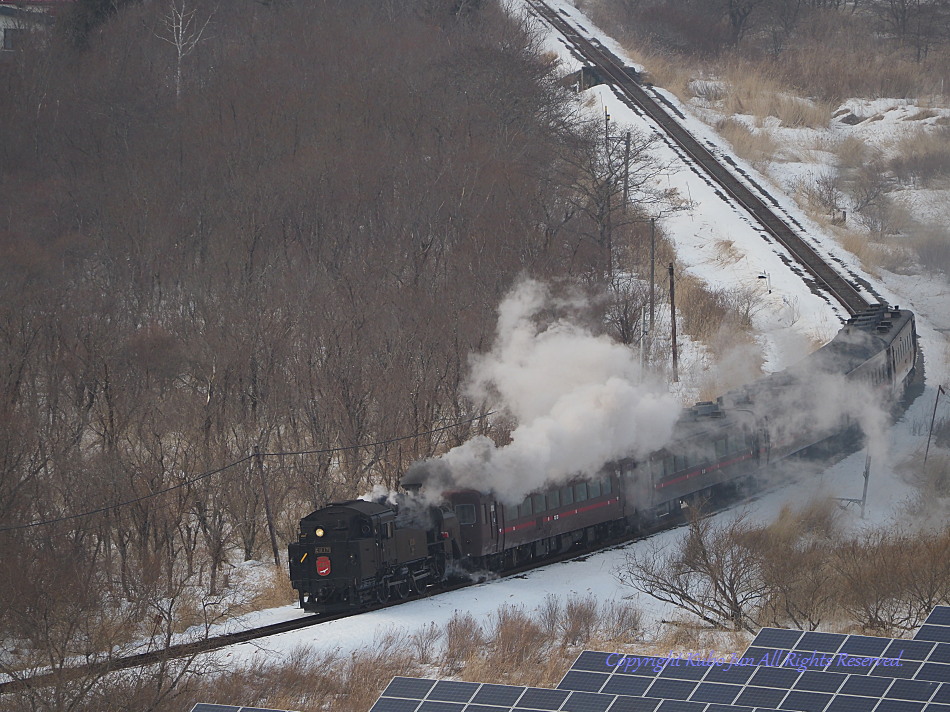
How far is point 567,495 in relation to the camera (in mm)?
29500

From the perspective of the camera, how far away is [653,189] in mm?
67562

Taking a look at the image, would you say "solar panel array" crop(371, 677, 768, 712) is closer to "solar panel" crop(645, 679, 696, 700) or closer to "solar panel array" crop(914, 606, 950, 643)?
"solar panel" crop(645, 679, 696, 700)

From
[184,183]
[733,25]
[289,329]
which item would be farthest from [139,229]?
[733,25]

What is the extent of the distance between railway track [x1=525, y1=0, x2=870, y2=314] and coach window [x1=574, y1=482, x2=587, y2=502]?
85.7ft

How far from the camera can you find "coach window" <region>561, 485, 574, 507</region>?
29.4 m

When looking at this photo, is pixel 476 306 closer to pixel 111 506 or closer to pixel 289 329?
pixel 289 329

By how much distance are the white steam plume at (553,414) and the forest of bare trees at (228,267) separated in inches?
66.0

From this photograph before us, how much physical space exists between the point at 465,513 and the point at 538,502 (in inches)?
89.5

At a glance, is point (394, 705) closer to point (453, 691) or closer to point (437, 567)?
point (453, 691)

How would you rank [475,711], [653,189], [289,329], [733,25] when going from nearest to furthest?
[475,711]
[289,329]
[653,189]
[733,25]

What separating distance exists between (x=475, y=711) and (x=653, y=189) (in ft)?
180

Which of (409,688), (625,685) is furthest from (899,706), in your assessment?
(409,688)

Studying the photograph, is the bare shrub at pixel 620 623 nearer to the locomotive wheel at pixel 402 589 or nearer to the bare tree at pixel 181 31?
the locomotive wheel at pixel 402 589

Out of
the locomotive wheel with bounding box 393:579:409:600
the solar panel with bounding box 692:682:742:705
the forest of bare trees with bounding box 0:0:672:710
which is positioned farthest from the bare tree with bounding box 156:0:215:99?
the solar panel with bounding box 692:682:742:705
